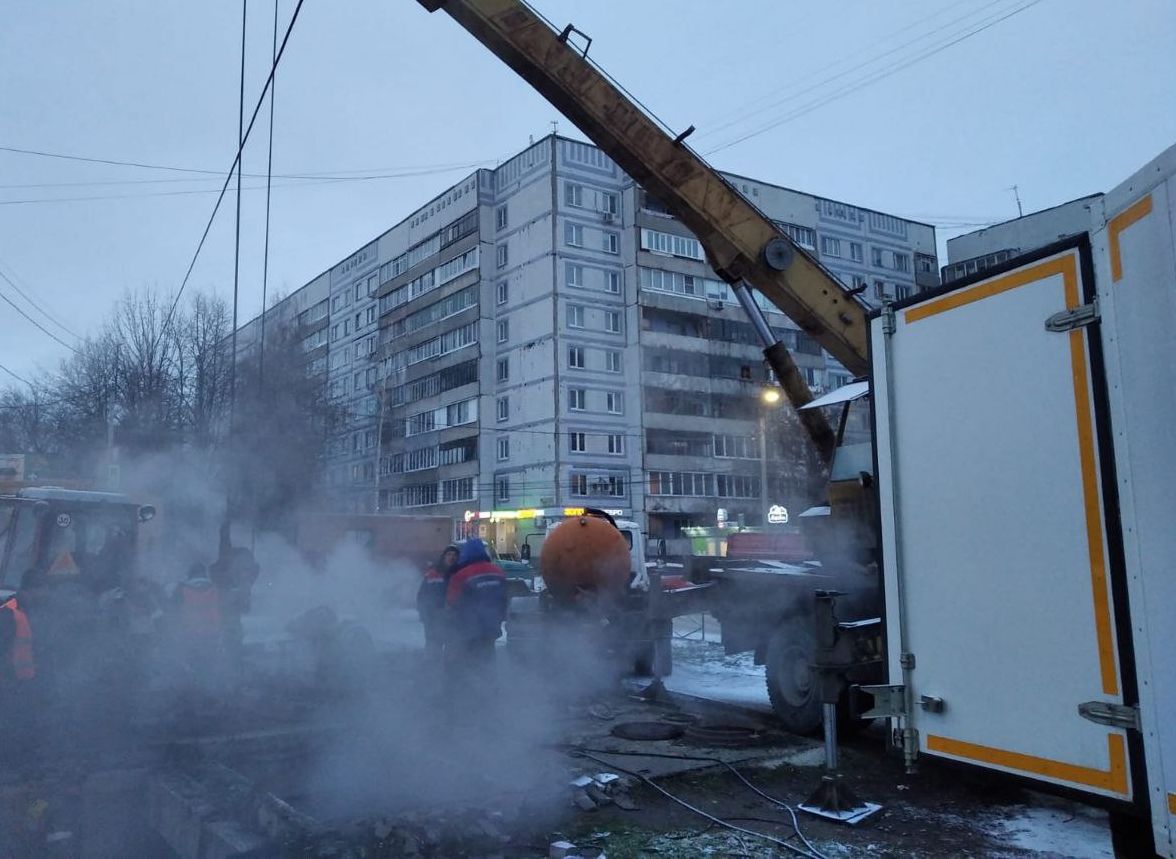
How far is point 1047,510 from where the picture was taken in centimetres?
300

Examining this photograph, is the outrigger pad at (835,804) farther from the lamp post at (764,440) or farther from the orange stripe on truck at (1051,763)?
the lamp post at (764,440)

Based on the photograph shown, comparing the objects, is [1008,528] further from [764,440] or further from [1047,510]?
[764,440]

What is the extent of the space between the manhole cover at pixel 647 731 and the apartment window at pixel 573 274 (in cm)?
3648

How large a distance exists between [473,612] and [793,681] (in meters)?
3.14

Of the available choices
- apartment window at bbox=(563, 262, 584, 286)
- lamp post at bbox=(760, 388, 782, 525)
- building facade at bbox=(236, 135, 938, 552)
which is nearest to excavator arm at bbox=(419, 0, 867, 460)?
lamp post at bbox=(760, 388, 782, 525)

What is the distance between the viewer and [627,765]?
6.70 meters

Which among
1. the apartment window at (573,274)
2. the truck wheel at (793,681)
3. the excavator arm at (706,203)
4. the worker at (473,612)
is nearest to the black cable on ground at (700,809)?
the truck wheel at (793,681)

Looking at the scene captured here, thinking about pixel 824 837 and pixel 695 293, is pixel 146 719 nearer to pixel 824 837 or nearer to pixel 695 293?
pixel 824 837

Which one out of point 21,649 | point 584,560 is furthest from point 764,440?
point 21,649

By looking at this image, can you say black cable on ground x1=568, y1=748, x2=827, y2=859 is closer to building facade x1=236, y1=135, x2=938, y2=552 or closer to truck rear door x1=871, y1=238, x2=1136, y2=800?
truck rear door x1=871, y1=238, x2=1136, y2=800

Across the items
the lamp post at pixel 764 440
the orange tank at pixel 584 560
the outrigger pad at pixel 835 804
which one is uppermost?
the lamp post at pixel 764 440

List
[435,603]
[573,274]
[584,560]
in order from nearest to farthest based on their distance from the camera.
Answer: [435,603]
[584,560]
[573,274]

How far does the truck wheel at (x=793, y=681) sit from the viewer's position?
7.72 meters

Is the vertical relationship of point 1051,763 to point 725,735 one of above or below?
above
